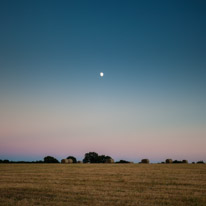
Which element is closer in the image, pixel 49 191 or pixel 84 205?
pixel 84 205

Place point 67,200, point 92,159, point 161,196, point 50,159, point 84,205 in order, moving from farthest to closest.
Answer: point 92,159 < point 50,159 < point 161,196 < point 67,200 < point 84,205

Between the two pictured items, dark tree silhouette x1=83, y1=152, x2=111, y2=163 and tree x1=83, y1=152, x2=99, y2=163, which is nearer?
dark tree silhouette x1=83, y1=152, x2=111, y2=163

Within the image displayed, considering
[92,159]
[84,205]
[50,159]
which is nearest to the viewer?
[84,205]

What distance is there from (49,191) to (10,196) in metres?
2.18

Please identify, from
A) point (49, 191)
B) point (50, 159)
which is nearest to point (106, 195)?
point (49, 191)

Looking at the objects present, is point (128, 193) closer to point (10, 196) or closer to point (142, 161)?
point (10, 196)

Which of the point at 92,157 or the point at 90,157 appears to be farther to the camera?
the point at 90,157

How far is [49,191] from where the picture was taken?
14.5 meters

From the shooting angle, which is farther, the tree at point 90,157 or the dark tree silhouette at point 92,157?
the tree at point 90,157

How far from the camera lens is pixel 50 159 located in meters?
84.2

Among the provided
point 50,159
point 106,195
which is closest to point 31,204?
point 106,195

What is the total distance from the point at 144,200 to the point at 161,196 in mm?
1404

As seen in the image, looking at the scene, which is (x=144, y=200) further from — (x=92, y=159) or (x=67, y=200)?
(x=92, y=159)

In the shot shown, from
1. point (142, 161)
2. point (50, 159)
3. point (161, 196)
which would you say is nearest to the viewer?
point (161, 196)
